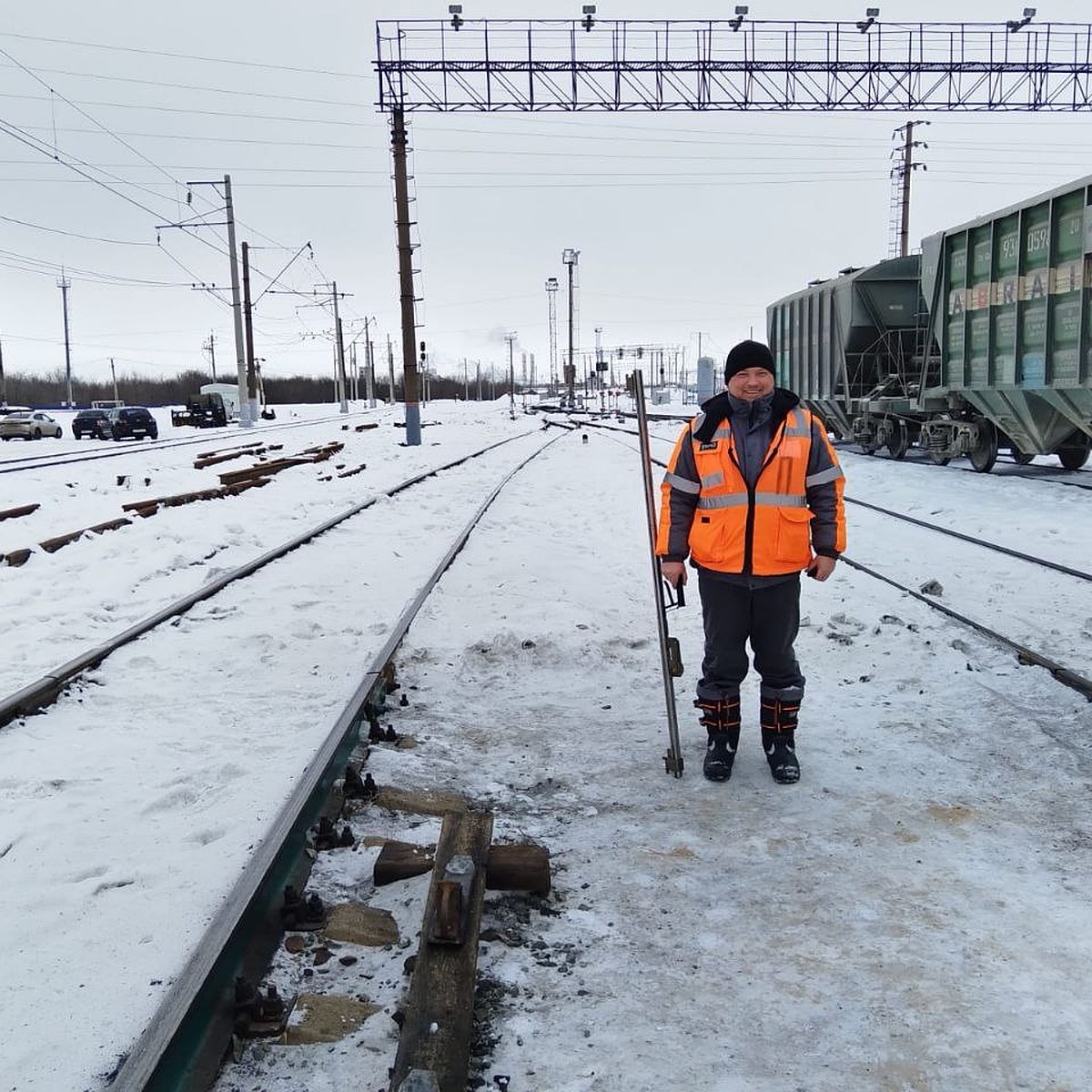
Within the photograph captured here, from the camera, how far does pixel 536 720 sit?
4.79 m

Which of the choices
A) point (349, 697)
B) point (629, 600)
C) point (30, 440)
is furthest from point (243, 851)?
point (30, 440)

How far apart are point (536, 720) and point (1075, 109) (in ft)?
76.7

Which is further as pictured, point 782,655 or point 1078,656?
point 1078,656

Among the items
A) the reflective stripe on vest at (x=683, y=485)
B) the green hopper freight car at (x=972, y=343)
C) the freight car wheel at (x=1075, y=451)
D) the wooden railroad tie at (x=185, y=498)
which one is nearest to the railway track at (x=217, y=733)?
the reflective stripe on vest at (x=683, y=485)

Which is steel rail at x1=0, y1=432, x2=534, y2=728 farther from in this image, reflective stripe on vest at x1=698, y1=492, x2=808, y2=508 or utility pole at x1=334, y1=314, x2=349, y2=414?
utility pole at x1=334, y1=314, x2=349, y2=414

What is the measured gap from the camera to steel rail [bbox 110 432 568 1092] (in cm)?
206

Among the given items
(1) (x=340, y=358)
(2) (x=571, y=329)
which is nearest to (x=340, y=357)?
(1) (x=340, y=358)

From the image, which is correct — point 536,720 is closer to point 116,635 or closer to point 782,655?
point 782,655

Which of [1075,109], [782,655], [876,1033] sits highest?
[1075,109]

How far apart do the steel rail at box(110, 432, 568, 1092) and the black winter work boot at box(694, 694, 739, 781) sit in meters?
1.57

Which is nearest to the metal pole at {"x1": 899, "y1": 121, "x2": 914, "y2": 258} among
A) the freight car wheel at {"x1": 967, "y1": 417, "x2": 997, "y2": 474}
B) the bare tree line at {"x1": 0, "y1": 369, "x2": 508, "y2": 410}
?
the freight car wheel at {"x1": 967, "y1": 417, "x2": 997, "y2": 474}

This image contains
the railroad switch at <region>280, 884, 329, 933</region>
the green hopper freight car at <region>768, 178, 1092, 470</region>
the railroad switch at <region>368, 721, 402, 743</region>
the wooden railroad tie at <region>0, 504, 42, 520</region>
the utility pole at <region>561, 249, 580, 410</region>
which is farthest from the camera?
the utility pole at <region>561, 249, 580, 410</region>

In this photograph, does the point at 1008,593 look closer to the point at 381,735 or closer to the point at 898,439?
the point at 381,735

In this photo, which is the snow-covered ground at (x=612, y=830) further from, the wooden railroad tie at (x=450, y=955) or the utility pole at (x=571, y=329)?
the utility pole at (x=571, y=329)
